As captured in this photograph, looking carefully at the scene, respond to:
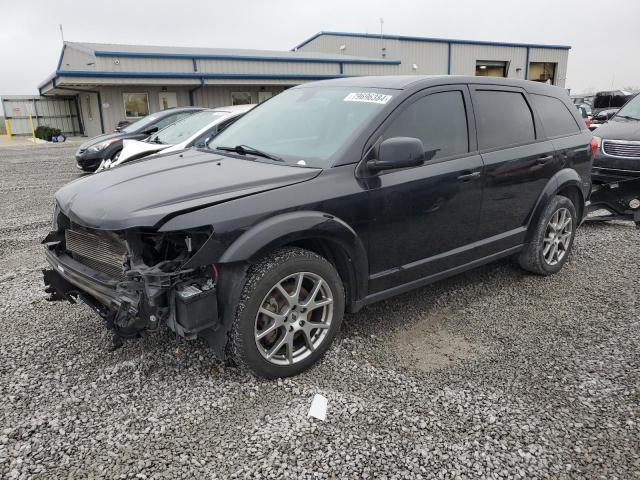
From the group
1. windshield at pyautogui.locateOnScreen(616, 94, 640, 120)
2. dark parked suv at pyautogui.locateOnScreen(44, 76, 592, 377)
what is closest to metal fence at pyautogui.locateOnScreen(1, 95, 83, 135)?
windshield at pyautogui.locateOnScreen(616, 94, 640, 120)

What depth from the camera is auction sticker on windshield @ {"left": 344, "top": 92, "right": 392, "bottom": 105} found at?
364cm

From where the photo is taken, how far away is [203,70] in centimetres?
2625

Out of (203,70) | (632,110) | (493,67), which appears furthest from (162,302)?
(493,67)

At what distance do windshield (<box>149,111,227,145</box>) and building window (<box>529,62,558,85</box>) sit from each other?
36.2 metres

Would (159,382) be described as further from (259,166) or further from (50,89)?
A: (50,89)

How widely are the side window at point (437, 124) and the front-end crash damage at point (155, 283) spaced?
159 centimetres

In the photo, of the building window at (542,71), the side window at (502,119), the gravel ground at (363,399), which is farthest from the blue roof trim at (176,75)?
the side window at (502,119)

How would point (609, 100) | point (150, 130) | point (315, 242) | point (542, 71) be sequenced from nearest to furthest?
point (315, 242) < point (150, 130) < point (609, 100) < point (542, 71)

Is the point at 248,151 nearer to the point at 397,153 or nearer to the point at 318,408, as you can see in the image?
the point at 397,153

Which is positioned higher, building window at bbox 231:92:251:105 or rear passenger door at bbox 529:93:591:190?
building window at bbox 231:92:251:105

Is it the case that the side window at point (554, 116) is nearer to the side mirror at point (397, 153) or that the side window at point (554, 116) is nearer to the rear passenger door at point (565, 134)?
the rear passenger door at point (565, 134)

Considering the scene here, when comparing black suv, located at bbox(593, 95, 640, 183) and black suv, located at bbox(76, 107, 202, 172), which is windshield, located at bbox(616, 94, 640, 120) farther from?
black suv, located at bbox(76, 107, 202, 172)

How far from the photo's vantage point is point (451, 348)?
3.64 meters

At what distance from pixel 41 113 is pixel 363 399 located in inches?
1400
